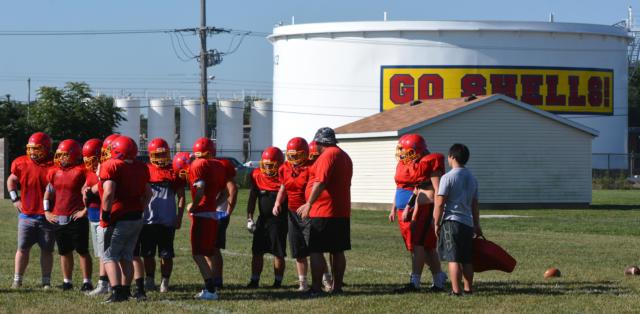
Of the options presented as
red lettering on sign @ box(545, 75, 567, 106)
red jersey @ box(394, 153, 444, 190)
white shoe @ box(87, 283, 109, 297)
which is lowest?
white shoe @ box(87, 283, 109, 297)

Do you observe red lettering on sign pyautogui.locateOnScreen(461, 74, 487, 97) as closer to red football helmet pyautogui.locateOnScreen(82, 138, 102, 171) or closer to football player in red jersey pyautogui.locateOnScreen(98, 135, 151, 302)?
red football helmet pyautogui.locateOnScreen(82, 138, 102, 171)

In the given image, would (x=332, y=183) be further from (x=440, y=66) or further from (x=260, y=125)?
(x=260, y=125)

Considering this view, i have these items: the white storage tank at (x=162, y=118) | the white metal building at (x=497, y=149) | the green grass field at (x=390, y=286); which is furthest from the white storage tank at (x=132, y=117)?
the green grass field at (x=390, y=286)

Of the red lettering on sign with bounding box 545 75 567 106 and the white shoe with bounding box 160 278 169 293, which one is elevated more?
the red lettering on sign with bounding box 545 75 567 106

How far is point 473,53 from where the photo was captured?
66.2 m

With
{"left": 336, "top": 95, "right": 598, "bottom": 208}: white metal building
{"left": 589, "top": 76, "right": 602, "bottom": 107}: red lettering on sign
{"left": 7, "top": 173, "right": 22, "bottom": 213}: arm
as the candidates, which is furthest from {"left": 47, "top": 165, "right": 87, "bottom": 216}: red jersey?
{"left": 589, "top": 76, "right": 602, "bottom": 107}: red lettering on sign

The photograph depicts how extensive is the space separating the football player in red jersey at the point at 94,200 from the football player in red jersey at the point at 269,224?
2024mm

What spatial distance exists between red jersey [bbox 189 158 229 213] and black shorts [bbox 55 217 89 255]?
1.55 metres

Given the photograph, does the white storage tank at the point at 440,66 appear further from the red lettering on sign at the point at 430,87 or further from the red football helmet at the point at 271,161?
the red football helmet at the point at 271,161

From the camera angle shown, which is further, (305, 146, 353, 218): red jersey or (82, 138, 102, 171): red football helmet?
(82, 138, 102, 171): red football helmet

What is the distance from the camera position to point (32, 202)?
43.3 feet

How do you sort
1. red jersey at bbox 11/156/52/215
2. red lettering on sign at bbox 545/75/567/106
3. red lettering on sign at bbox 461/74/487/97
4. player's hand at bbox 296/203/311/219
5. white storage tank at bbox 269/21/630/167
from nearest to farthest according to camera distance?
player's hand at bbox 296/203/311/219 < red jersey at bbox 11/156/52/215 < red lettering on sign at bbox 461/74/487/97 < white storage tank at bbox 269/21/630/167 < red lettering on sign at bbox 545/75/567/106

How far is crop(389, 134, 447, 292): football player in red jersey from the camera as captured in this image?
1277 centimetres

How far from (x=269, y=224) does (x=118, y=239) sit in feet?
8.92
